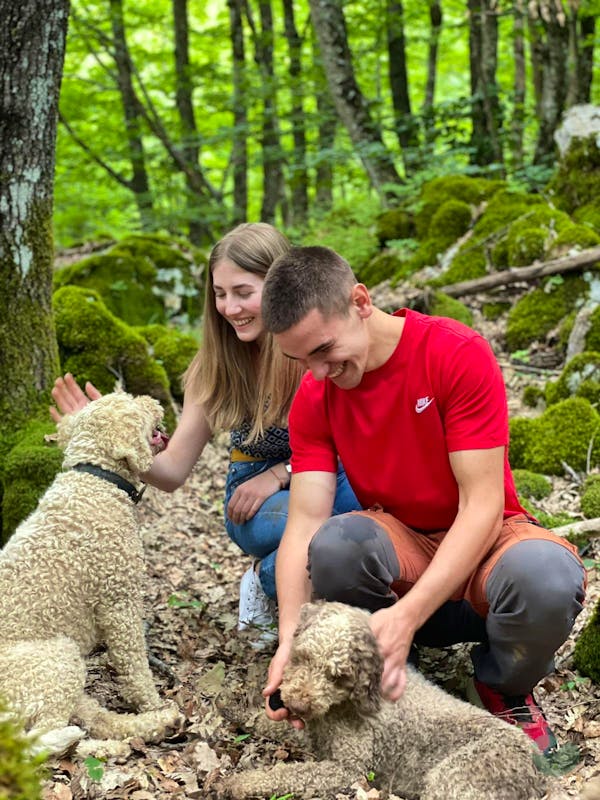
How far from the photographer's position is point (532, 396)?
8.05 m

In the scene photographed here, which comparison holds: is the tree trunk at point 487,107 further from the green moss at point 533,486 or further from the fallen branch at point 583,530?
the fallen branch at point 583,530

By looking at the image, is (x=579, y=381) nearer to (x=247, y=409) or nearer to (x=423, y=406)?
(x=247, y=409)

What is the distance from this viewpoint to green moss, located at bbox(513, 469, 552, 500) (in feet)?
21.1

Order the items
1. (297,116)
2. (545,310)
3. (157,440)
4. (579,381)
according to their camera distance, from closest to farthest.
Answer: (157,440), (579,381), (545,310), (297,116)

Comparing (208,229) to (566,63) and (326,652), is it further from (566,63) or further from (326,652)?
(326,652)

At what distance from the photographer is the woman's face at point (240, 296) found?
174 inches

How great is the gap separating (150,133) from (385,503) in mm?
15777

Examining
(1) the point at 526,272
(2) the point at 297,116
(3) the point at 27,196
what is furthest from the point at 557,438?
(2) the point at 297,116

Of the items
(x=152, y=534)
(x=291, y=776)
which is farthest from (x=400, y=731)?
(x=152, y=534)

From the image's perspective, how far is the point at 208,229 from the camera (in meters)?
19.0

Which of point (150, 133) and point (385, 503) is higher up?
point (150, 133)

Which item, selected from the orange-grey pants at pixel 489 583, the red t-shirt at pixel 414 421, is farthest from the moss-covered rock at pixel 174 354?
the orange-grey pants at pixel 489 583

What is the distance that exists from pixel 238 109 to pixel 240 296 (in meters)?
13.2

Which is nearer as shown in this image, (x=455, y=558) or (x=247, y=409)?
(x=455, y=558)
